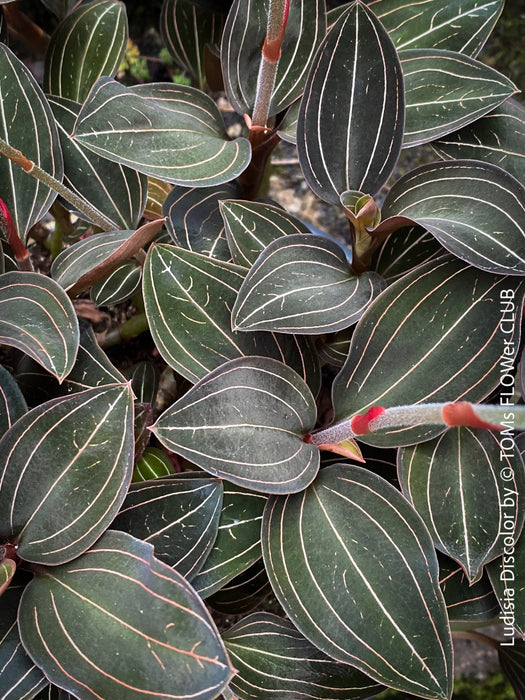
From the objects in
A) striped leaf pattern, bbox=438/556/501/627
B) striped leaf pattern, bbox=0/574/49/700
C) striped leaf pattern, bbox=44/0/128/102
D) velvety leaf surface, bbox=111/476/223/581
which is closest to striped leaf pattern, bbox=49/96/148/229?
striped leaf pattern, bbox=44/0/128/102

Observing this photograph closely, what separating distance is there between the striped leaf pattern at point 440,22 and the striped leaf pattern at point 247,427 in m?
0.49

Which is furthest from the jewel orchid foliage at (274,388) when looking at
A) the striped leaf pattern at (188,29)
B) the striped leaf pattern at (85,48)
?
the striped leaf pattern at (188,29)

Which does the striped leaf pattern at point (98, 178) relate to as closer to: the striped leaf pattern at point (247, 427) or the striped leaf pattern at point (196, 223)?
the striped leaf pattern at point (196, 223)

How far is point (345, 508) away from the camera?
1.97ft

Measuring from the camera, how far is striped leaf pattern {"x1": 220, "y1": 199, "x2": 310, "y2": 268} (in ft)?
2.22

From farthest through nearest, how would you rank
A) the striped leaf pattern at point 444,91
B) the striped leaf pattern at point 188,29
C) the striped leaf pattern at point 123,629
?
the striped leaf pattern at point 188,29, the striped leaf pattern at point 444,91, the striped leaf pattern at point 123,629

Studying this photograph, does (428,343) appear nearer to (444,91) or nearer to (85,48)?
(444,91)

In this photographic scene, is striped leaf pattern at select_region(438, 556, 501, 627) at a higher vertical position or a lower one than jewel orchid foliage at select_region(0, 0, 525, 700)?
lower

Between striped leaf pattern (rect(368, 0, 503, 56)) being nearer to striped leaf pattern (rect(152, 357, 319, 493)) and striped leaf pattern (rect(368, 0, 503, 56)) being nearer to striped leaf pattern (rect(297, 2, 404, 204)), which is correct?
striped leaf pattern (rect(297, 2, 404, 204))

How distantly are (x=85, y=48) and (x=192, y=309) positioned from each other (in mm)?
479

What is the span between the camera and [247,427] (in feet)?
1.89

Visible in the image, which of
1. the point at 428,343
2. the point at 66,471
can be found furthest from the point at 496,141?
the point at 66,471

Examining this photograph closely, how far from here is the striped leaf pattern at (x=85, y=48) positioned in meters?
0.84

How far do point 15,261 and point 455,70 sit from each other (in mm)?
585
